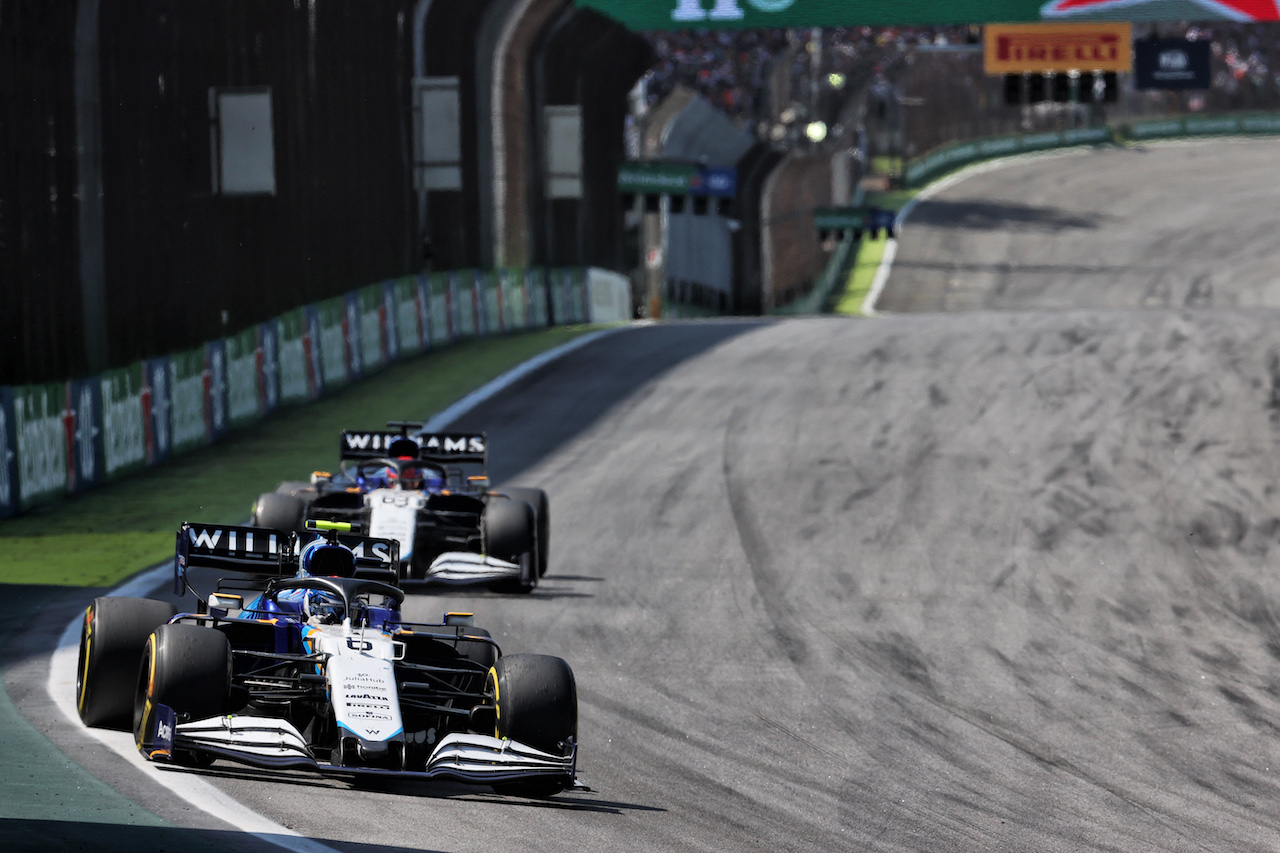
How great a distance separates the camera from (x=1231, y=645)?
14148 millimetres

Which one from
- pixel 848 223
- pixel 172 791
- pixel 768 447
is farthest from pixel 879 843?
pixel 848 223

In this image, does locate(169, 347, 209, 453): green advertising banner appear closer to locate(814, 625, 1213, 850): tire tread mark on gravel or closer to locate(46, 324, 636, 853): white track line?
locate(46, 324, 636, 853): white track line

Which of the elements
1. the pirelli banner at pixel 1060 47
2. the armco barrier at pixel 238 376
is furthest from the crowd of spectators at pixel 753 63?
the armco barrier at pixel 238 376

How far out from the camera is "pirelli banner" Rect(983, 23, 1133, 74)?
4378 centimetres

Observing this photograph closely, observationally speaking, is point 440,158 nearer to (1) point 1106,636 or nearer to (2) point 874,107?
(1) point 1106,636

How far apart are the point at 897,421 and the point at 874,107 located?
42.3m

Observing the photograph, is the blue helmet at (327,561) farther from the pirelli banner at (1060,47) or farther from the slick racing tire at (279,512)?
the pirelli banner at (1060,47)

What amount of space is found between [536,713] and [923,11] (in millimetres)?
24261

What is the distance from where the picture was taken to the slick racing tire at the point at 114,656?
9.27 m

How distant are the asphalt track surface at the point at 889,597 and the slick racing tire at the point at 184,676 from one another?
11.6 inches

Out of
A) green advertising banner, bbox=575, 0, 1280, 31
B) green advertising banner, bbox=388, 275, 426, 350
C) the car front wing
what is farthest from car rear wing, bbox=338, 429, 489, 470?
green advertising banner, bbox=575, 0, 1280, 31

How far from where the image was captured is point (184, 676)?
8.60 meters

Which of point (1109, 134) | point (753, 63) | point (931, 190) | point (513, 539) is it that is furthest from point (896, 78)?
point (513, 539)

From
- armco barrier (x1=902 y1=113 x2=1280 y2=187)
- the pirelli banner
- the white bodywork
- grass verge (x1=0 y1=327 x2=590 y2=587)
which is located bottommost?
grass verge (x1=0 y1=327 x2=590 y2=587)
